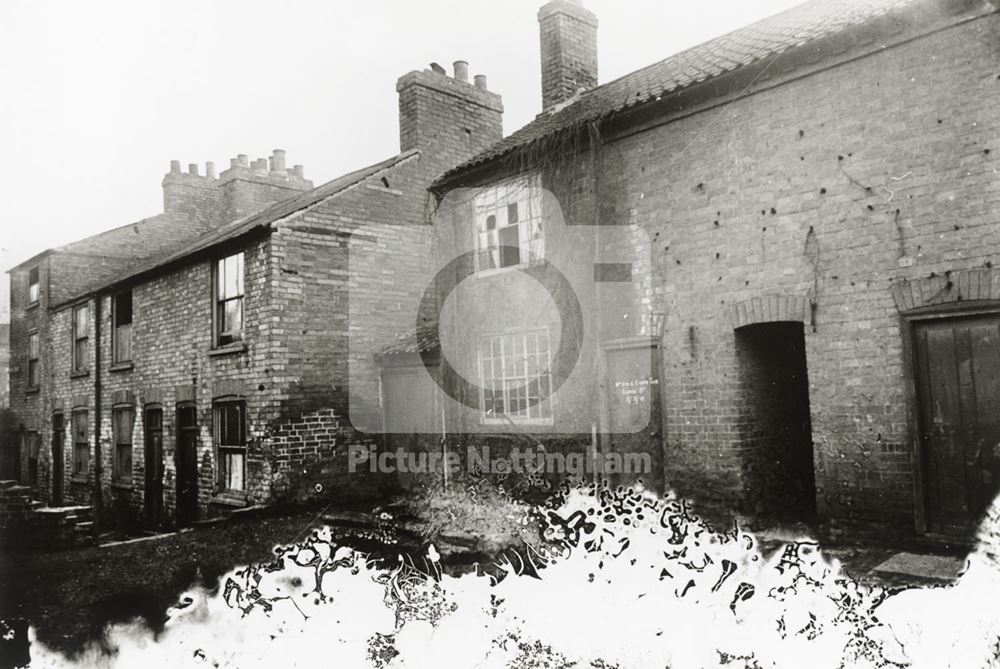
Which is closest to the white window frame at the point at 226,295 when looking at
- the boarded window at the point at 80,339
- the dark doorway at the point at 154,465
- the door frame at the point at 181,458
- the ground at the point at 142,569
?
the door frame at the point at 181,458

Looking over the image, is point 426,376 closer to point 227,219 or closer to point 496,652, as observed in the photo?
point 496,652

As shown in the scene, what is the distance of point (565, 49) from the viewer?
13.8m

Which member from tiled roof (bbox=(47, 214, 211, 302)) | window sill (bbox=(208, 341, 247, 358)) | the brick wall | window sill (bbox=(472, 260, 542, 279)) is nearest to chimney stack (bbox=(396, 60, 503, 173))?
window sill (bbox=(472, 260, 542, 279))

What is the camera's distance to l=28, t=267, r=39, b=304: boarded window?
20.0 meters

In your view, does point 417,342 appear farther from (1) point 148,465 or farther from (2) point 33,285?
(2) point 33,285

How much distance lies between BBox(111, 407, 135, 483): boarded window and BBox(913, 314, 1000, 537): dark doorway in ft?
49.3

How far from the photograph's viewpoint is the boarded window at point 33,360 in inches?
794

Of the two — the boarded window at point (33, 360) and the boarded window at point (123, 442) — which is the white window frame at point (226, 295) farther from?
the boarded window at point (33, 360)

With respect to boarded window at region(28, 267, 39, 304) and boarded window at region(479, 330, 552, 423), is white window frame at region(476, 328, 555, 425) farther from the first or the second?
boarded window at region(28, 267, 39, 304)

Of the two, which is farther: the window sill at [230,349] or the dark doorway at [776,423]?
the window sill at [230,349]

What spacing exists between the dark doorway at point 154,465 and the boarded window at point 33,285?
8.05m

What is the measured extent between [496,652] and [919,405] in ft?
15.9

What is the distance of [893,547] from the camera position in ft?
23.5

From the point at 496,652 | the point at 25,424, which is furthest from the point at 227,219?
the point at 496,652
